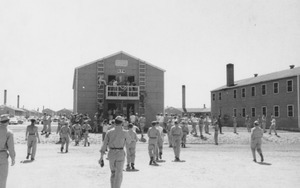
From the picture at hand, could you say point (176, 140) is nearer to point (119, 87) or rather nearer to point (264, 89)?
point (119, 87)

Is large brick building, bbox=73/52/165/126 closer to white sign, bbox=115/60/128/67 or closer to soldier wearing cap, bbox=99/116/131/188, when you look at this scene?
white sign, bbox=115/60/128/67

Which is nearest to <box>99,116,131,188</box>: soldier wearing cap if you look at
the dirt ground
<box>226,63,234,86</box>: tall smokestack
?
the dirt ground

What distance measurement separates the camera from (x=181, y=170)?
11344 mm

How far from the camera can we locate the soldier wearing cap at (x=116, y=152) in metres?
7.24

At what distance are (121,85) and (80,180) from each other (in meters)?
21.5

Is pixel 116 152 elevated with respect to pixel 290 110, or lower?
lower

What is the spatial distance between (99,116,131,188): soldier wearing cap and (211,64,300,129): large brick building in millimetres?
28895

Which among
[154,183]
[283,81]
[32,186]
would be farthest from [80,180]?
[283,81]

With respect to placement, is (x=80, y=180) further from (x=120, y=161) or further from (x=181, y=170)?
(x=181, y=170)

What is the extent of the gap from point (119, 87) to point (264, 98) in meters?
18.5

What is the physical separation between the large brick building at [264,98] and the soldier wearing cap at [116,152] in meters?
28.9

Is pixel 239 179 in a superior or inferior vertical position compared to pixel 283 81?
inferior

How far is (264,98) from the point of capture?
37.2 m

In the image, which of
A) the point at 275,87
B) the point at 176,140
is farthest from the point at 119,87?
the point at 275,87
